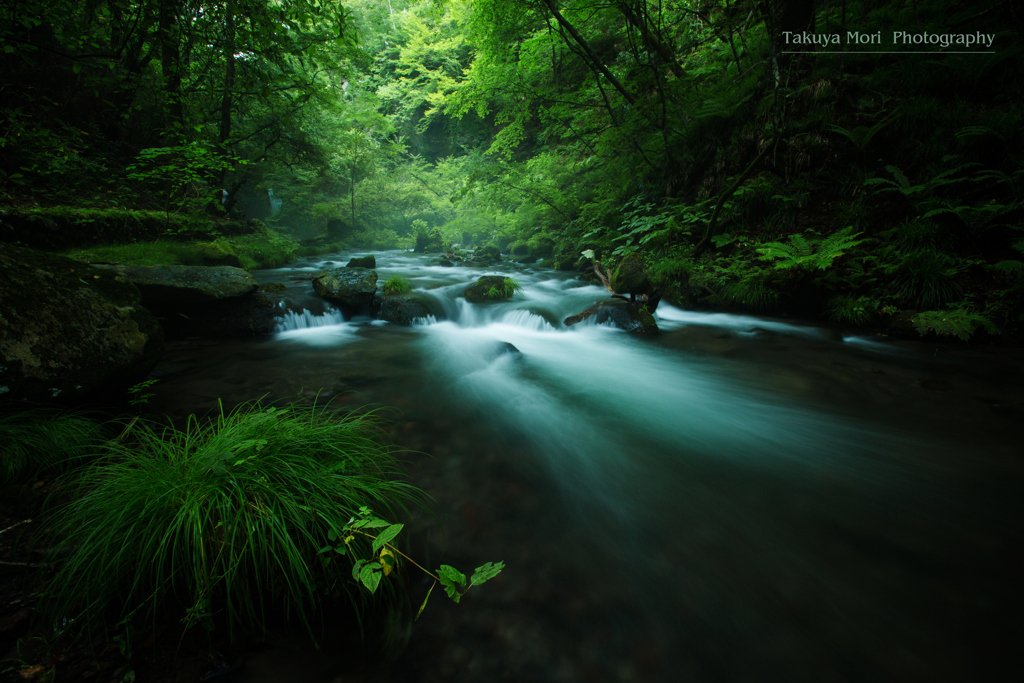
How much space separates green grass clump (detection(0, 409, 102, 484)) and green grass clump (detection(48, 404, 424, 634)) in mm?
575

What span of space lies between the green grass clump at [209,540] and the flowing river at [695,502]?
0.77ft

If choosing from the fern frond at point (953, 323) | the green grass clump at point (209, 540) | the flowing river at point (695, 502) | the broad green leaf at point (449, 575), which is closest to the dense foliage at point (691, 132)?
the fern frond at point (953, 323)

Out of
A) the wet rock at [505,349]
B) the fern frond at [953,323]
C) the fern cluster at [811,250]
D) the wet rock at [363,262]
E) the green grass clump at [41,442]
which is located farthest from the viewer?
the wet rock at [363,262]

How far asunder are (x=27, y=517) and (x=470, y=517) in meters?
2.12

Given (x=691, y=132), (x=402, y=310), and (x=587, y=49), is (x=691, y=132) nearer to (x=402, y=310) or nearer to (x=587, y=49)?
(x=587, y=49)

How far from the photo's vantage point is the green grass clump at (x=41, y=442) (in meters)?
1.87

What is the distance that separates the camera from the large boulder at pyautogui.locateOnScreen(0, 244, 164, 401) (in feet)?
6.98

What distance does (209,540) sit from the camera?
135 centimetres

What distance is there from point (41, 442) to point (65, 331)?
2.58 feet

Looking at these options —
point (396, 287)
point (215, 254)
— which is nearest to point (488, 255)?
point (396, 287)

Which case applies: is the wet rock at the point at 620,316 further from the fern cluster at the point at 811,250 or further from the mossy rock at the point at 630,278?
the fern cluster at the point at 811,250

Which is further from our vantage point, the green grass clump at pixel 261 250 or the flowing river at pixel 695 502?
the green grass clump at pixel 261 250

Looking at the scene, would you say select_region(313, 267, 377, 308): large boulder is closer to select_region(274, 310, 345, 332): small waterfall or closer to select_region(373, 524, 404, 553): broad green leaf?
select_region(274, 310, 345, 332): small waterfall

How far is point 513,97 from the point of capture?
30.7ft
